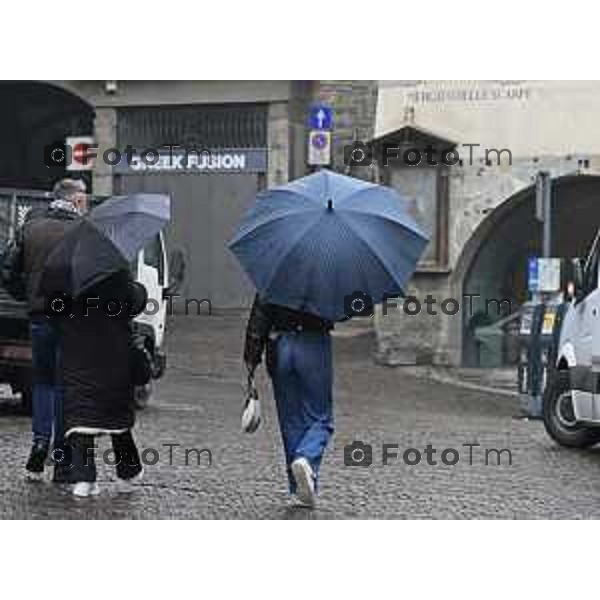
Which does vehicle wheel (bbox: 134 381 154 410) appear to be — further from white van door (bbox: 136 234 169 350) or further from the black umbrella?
the black umbrella

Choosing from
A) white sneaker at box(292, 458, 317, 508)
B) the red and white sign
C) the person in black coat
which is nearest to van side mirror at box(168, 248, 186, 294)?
the person in black coat

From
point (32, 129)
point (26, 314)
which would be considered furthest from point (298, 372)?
point (32, 129)

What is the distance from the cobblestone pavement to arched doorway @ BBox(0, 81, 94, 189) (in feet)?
29.2

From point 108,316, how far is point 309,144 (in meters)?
16.1

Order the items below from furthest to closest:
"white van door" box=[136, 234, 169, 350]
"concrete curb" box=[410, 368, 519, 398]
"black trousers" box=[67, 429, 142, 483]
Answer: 1. "concrete curb" box=[410, 368, 519, 398]
2. "white van door" box=[136, 234, 169, 350]
3. "black trousers" box=[67, 429, 142, 483]

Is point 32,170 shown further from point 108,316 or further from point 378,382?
Answer: point 108,316

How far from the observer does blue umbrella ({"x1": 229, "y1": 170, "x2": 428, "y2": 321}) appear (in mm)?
7098

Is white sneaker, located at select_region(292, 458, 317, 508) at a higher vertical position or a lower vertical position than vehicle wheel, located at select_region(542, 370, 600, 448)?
higher

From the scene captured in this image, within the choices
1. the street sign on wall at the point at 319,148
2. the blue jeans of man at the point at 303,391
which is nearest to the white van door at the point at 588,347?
the blue jeans of man at the point at 303,391

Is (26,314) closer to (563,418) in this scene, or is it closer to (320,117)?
(563,418)

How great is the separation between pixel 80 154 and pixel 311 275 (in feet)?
45.7

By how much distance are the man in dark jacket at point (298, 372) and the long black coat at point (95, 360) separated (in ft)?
2.66

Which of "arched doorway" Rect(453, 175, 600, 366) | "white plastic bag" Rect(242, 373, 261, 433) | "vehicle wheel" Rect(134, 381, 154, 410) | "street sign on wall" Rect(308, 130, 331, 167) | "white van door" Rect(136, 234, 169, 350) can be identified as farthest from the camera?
"street sign on wall" Rect(308, 130, 331, 167)
